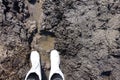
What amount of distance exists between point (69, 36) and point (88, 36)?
0.23 meters

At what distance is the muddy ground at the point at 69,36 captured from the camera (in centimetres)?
297

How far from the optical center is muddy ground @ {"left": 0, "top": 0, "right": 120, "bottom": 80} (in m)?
2.97

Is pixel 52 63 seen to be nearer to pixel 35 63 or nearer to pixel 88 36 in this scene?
pixel 35 63

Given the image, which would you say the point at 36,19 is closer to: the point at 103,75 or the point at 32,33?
the point at 32,33

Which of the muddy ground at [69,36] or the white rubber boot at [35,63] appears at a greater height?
the muddy ground at [69,36]

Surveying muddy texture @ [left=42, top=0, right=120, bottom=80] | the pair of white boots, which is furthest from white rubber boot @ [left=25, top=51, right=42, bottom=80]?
muddy texture @ [left=42, top=0, right=120, bottom=80]

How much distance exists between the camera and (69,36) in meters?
3.06

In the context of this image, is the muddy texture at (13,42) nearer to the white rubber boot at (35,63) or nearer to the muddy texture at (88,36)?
the white rubber boot at (35,63)

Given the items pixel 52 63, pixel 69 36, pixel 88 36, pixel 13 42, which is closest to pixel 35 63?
pixel 52 63

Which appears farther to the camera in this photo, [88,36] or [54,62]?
[54,62]

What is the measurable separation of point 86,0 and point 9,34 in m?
1.01

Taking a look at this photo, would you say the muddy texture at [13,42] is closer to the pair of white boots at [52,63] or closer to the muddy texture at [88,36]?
the pair of white boots at [52,63]

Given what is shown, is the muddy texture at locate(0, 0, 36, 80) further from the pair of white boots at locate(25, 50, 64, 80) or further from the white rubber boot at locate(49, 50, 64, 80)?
the white rubber boot at locate(49, 50, 64, 80)

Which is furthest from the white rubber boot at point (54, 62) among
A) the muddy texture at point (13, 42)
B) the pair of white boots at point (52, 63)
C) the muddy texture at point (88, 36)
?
the muddy texture at point (13, 42)
